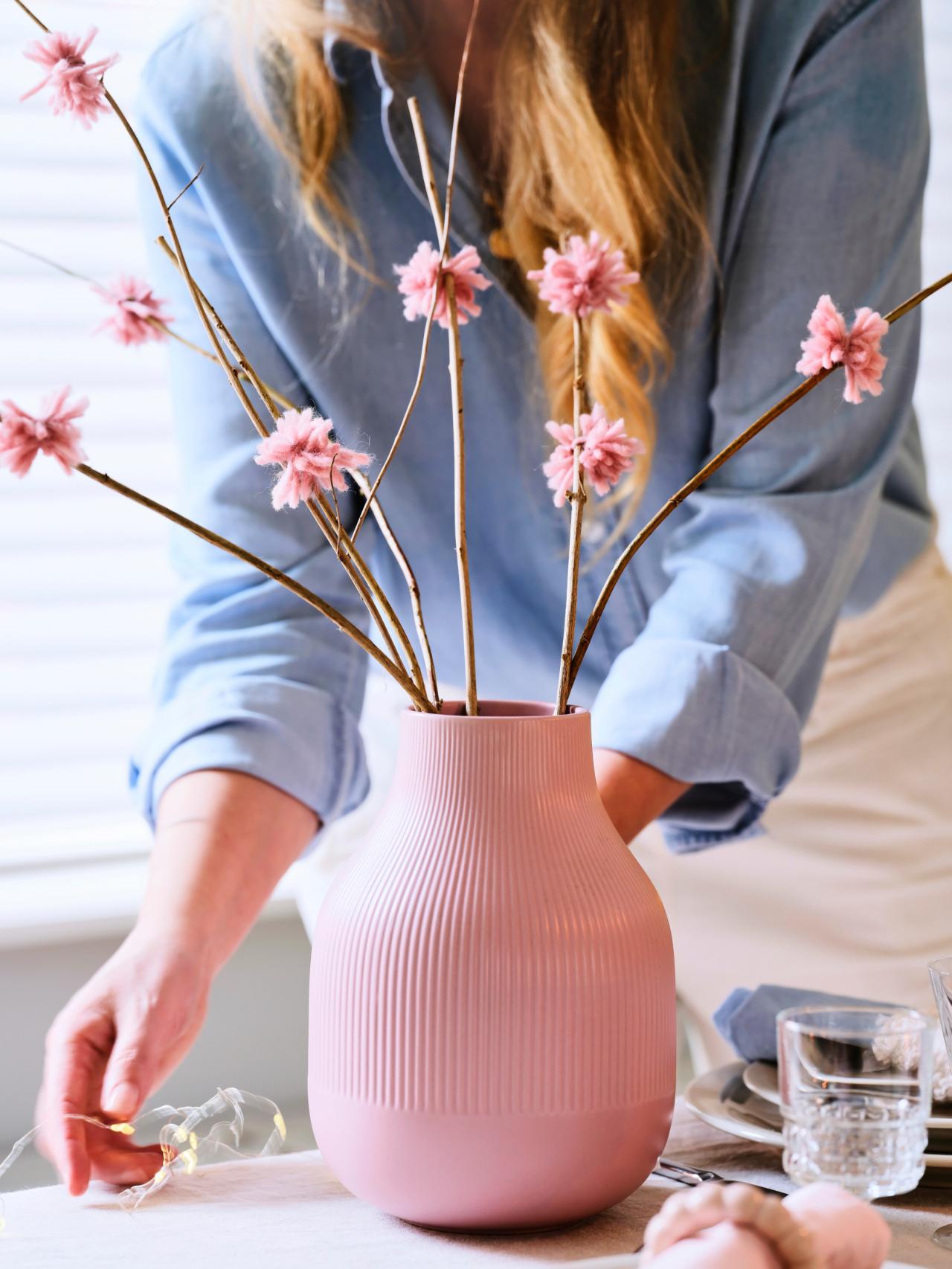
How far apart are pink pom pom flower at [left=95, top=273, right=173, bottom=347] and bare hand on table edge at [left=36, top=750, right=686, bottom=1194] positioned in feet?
1.00

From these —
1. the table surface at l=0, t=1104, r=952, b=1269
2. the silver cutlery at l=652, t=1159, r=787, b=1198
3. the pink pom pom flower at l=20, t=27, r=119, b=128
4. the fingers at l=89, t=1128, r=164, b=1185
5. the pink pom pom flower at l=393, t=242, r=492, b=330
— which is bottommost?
the table surface at l=0, t=1104, r=952, b=1269

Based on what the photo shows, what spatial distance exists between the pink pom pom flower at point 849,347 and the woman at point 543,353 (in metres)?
0.31

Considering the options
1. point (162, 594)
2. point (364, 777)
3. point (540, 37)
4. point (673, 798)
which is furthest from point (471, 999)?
point (162, 594)

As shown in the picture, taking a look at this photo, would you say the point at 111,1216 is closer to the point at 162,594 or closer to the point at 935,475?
the point at 162,594

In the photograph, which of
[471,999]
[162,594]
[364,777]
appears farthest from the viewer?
[162,594]

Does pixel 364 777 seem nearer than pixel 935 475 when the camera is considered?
Yes

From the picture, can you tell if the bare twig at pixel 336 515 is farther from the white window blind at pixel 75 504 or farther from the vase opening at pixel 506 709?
the white window blind at pixel 75 504

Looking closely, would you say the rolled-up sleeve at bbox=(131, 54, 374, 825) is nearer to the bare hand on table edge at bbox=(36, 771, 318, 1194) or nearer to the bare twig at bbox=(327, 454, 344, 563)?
the bare hand on table edge at bbox=(36, 771, 318, 1194)

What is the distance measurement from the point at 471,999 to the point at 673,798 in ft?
1.13

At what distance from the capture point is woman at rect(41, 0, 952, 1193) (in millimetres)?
813

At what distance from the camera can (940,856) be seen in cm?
135

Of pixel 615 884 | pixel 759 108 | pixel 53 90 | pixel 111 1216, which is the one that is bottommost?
pixel 111 1216

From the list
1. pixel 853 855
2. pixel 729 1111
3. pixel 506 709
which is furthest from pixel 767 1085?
pixel 853 855

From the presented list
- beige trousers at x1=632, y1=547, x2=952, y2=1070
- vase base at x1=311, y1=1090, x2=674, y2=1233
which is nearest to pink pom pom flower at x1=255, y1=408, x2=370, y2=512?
vase base at x1=311, y1=1090, x2=674, y2=1233
